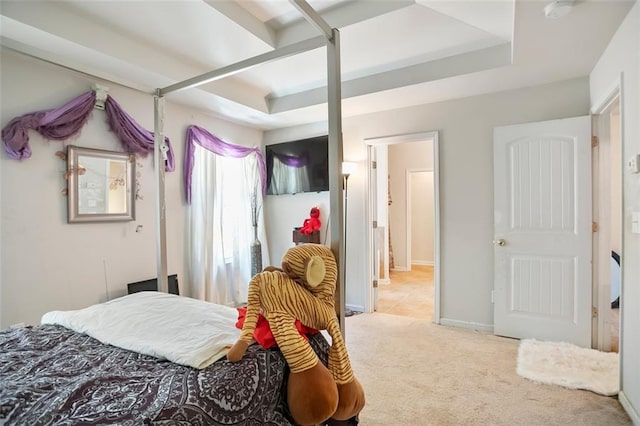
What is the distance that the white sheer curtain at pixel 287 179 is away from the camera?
4.27 metres

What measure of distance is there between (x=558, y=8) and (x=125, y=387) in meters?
2.69

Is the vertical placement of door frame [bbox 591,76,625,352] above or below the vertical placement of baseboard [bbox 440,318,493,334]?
above

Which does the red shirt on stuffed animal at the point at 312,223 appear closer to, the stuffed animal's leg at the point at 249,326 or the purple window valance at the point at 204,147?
the purple window valance at the point at 204,147

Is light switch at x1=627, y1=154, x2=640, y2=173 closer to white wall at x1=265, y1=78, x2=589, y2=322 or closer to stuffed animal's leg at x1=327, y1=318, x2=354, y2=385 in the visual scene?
white wall at x1=265, y1=78, x2=589, y2=322

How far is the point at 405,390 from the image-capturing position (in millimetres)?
2199

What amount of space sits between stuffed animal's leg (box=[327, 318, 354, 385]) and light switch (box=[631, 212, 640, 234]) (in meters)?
1.72

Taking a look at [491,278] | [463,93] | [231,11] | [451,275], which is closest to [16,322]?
[231,11]

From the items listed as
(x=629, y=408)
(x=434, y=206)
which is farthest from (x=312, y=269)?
(x=434, y=206)

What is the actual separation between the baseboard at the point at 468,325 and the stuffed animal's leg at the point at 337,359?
237 cm

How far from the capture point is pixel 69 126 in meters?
2.51

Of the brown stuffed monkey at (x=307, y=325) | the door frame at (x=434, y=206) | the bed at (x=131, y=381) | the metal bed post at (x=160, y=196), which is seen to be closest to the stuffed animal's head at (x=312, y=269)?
the brown stuffed monkey at (x=307, y=325)

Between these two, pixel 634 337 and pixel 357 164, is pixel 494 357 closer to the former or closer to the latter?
pixel 634 337

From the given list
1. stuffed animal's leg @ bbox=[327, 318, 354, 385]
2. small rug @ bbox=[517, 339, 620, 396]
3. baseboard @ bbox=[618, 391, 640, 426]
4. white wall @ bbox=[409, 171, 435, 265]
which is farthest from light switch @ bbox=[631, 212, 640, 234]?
white wall @ bbox=[409, 171, 435, 265]

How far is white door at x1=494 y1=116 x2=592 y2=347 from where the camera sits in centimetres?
281
